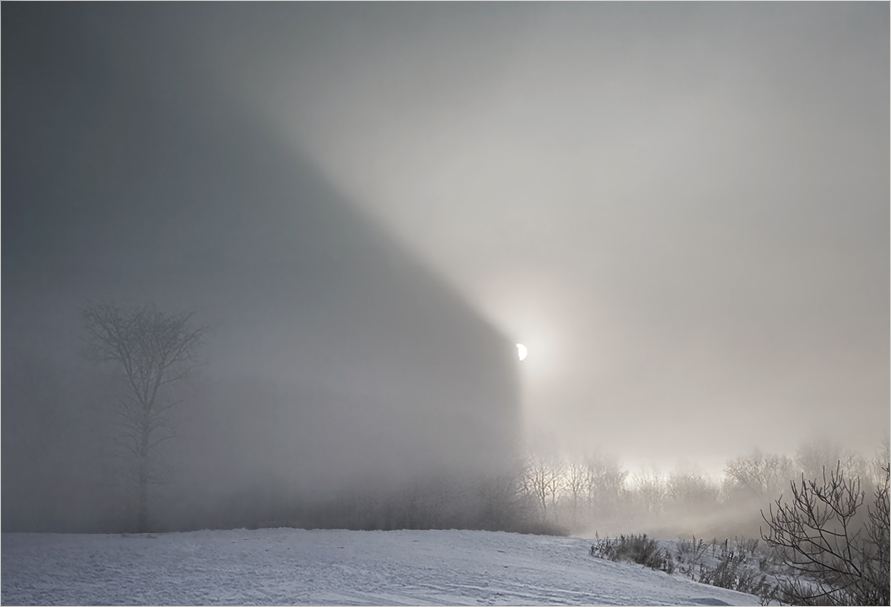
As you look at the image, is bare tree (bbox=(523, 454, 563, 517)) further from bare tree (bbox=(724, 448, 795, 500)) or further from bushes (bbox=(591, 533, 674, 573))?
bushes (bbox=(591, 533, 674, 573))

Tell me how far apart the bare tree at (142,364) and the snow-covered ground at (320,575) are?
715 cm

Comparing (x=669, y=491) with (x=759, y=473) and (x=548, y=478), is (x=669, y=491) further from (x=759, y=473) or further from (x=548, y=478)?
(x=548, y=478)

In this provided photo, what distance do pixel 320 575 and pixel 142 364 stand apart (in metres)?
19.1

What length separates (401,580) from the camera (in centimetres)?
1203

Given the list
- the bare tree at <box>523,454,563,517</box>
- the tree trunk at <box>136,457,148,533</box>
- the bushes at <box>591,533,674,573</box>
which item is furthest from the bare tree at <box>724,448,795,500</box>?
the tree trunk at <box>136,457,148,533</box>

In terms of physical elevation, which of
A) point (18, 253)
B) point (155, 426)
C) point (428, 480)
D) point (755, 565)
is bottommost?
point (755, 565)

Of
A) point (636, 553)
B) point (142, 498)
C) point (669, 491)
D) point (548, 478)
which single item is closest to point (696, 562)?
point (636, 553)

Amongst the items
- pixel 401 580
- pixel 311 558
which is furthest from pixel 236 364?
pixel 401 580

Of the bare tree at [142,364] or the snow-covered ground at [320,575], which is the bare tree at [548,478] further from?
the snow-covered ground at [320,575]

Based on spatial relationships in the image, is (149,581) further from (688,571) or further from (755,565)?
(755,565)

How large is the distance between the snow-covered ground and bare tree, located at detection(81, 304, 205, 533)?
715cm

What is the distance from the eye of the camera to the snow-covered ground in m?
10.4

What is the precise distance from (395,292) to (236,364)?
47.4 meters

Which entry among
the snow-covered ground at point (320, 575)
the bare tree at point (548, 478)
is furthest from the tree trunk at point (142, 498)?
the bare tree at point (548, 478)
